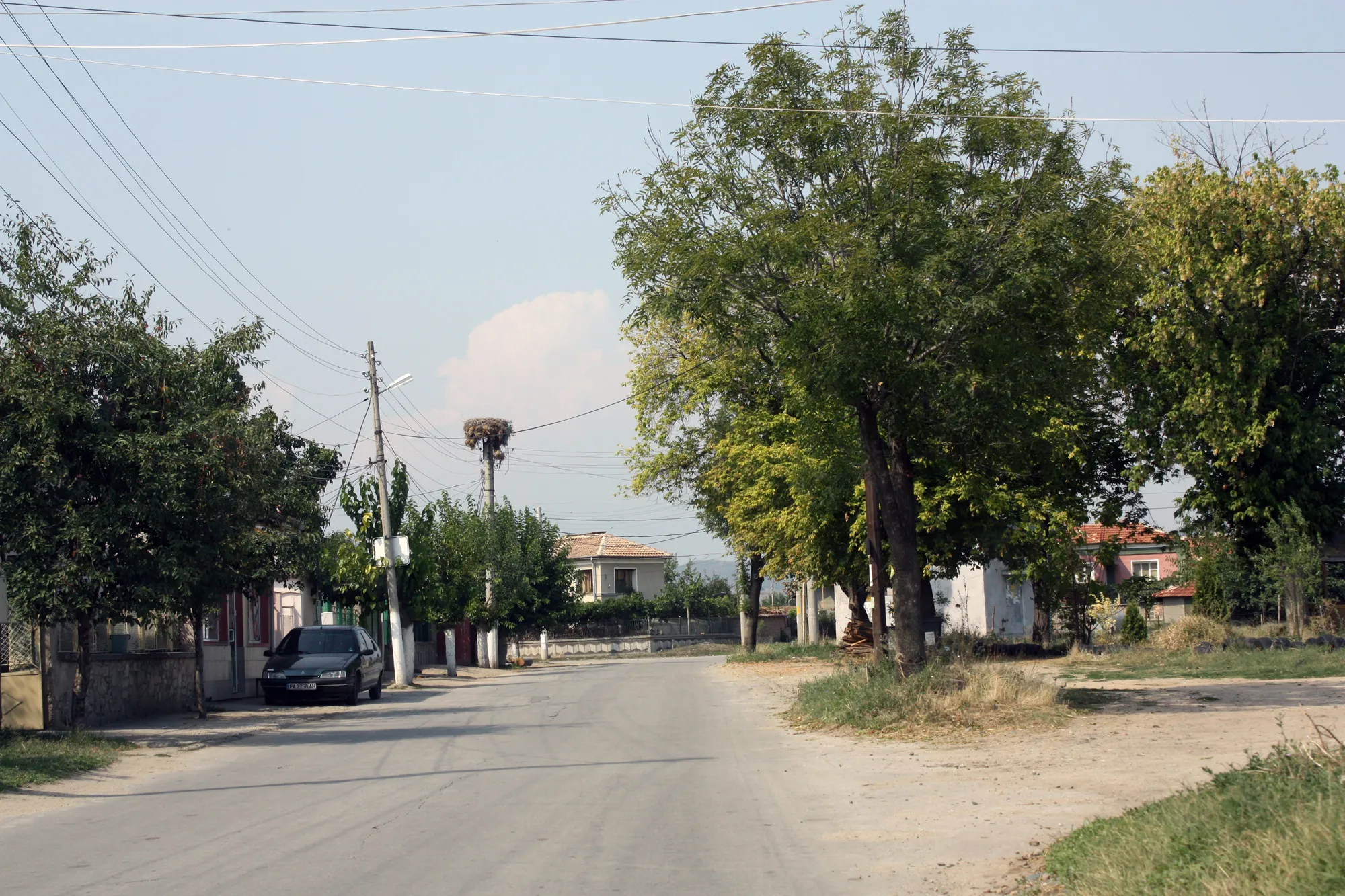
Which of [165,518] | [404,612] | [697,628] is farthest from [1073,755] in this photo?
[697,628]

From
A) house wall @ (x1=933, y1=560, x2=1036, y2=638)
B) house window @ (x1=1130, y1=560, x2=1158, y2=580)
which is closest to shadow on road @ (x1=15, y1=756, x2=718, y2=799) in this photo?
house wall @ (x1=933, y1=560, x2=1036, y2=638)

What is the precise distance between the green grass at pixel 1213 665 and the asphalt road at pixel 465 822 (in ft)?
30.6

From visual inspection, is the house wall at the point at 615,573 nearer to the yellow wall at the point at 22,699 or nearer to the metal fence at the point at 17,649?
the metal fence at the point at 17,649

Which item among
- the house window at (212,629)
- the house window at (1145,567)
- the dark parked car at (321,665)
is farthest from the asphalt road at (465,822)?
the house window at (1145,567)

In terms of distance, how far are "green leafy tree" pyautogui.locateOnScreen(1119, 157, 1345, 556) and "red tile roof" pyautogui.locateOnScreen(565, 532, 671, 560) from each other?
180 ft

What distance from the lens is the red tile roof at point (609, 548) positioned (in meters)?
→ 82.5

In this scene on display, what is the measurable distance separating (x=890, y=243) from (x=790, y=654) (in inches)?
1115

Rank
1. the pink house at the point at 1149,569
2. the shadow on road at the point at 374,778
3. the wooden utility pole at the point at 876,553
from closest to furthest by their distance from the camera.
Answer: the shadow on road at the point at 374,778, the wooden utility pole at the point at 876,553, the pink house at the point at 1149,569

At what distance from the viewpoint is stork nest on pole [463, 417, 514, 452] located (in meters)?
54.4

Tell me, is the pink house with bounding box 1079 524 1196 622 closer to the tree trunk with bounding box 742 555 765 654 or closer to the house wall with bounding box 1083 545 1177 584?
the house wall with bounding box 1083 545 1177 584

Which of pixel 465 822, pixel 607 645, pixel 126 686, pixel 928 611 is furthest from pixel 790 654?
pixel 465 822

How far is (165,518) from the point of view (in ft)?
54.1

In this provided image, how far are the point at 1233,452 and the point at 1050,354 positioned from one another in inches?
608

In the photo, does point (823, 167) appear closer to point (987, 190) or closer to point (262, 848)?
point (987, 190)
